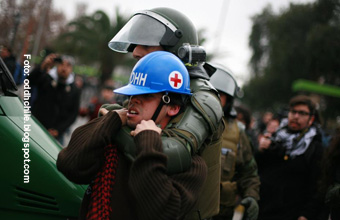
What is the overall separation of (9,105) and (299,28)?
29970 mm

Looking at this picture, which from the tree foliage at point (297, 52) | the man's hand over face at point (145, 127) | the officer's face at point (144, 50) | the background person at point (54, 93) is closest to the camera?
the man's hand over face at point (145, 127)

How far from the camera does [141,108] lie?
1.63 m

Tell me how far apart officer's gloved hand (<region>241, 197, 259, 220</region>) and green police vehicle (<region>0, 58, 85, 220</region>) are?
5.00 ft

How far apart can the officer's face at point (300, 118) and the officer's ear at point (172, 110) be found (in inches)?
98.7

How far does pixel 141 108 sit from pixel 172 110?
0.16 m

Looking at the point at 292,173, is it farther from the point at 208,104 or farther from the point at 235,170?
the point at 208,104

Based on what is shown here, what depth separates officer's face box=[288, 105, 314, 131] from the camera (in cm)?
380

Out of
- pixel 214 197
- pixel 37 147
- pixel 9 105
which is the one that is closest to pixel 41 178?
pixel 37 147

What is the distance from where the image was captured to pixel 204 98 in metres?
1.71

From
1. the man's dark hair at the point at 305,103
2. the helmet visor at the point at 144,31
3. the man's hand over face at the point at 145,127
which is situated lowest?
the man's dark hair at the point at 305,103

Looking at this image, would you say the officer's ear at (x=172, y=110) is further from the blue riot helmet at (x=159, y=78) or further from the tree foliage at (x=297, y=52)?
the tree foliage at (x=297, y=52)

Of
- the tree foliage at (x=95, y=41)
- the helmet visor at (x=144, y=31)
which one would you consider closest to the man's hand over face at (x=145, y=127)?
the helmet visor at (x=144, y=31)

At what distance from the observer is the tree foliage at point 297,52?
22.2m

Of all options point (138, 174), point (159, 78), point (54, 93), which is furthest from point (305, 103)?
point (54, 93)
